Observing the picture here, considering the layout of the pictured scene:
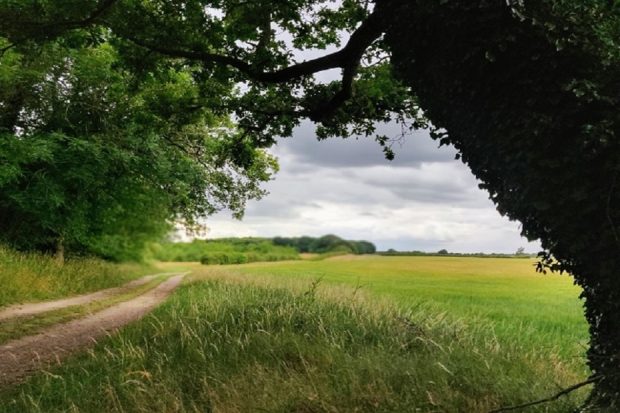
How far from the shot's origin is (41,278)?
1670cm

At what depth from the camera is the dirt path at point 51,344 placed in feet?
24.1

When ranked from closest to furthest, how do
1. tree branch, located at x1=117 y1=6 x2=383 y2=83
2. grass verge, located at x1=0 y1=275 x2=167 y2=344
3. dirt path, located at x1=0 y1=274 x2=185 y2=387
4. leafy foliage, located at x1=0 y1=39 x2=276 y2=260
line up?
tree branch, located at x1=117 y1=6 x2=383 y2=83, dirt path, located at x1=0 y1=274 x2=185 y2=387, grass verge, located at x1=0 y1=275 x2=167 y2=344, leafy foliage, located at x1=0 y1=39 x2=276 y2=260

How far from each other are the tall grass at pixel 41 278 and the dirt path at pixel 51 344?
10.1 feet

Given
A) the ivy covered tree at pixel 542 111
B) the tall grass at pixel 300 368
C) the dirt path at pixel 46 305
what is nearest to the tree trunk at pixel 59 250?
the dirt path at pixel 46 305

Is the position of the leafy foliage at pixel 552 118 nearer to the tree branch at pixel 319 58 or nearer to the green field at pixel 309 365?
the green field at pixel 309 365

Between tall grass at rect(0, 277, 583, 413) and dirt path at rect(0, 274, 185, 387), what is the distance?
0.62m

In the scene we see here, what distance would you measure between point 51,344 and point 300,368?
6.27 m

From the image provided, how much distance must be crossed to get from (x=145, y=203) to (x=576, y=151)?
2088cm

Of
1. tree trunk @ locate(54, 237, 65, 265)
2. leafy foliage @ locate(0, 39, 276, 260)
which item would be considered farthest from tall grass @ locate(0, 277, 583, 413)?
tree trunk @ locate(54, 237, 65, 265)

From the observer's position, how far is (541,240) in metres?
3.75

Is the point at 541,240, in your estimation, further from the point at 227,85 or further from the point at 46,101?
the point at 46,101

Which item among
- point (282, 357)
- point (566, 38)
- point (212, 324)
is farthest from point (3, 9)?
point (566, 38)

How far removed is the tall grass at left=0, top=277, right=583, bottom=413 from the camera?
429 cm

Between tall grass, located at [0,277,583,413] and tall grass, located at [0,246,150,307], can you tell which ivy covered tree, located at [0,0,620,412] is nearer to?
tall grass, located at [0,277,583,413]
